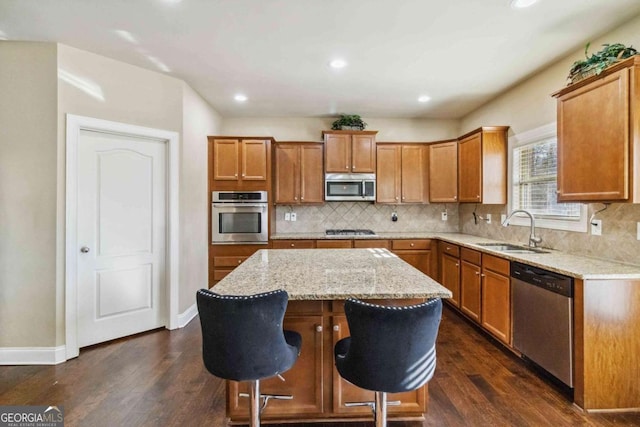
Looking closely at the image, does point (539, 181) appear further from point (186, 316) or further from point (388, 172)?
point (186, 316)

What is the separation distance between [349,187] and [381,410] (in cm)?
330

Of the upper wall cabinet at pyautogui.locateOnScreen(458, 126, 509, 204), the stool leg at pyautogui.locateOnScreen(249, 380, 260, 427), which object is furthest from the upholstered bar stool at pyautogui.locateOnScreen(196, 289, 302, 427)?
the upper wall cabinet at pyautogui.locateOnScreen(458, 126, 509, 204)

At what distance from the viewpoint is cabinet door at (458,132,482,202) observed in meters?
3.75

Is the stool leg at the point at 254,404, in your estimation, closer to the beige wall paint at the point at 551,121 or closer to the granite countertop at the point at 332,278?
the granite countertop at the point at 332,278

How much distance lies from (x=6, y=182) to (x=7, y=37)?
119cm

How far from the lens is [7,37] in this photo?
99.6 inches

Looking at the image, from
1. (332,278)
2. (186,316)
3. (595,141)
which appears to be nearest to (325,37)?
(332,278)

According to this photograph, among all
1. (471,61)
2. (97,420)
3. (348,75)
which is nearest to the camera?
(97,420)

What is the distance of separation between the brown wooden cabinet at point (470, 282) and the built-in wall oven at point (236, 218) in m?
2.51

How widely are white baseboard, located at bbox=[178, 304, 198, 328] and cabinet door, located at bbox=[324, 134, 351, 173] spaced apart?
253 cm

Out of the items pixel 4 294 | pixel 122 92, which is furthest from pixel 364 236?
pixel 4 294

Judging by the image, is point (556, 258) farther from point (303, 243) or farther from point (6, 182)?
point (6, 182)

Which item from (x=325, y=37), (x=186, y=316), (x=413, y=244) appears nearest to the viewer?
(x=325, y=37)

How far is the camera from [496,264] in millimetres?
2871
